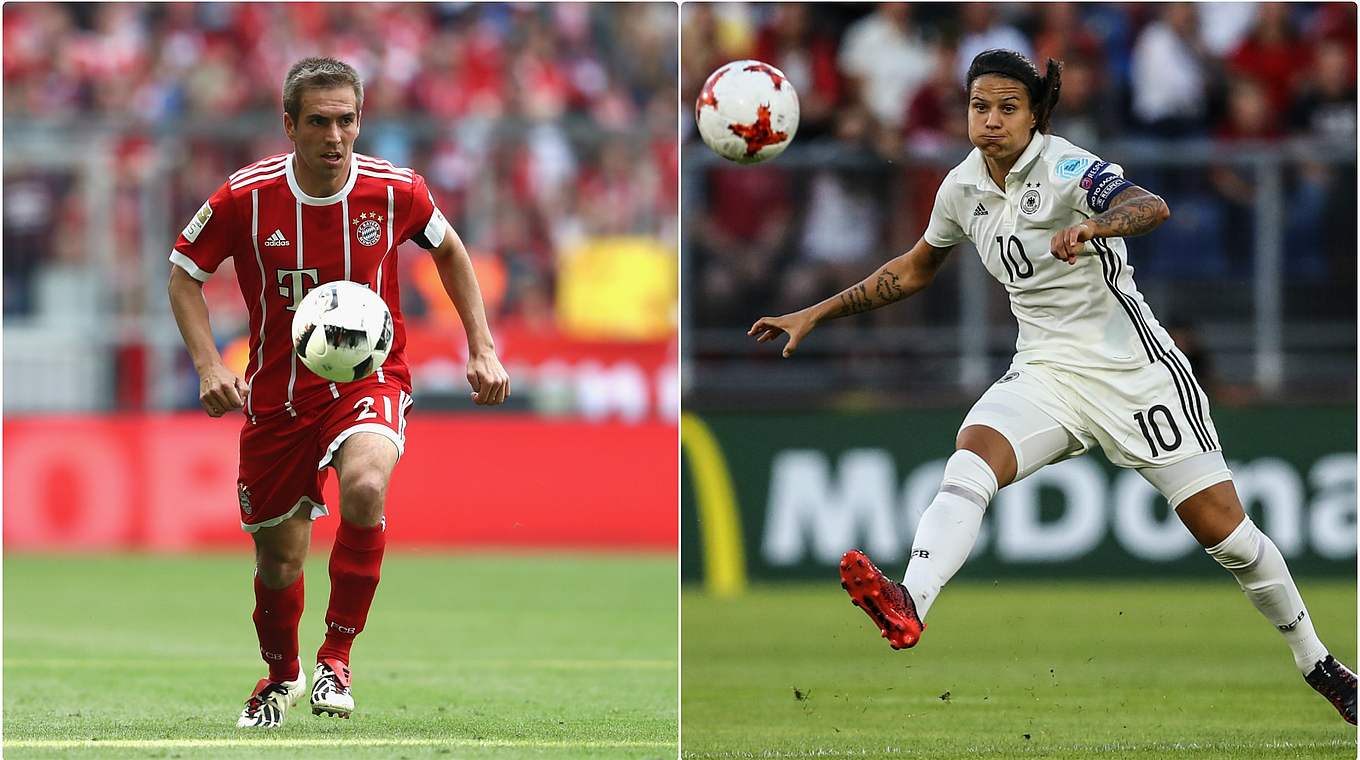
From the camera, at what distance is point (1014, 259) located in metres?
7.00

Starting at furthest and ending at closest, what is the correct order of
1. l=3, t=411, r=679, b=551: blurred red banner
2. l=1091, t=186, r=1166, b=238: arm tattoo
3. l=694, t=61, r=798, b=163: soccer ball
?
l=3, t=411, r=679, b=551: blurred red banner, l=694, t=61, r=798, b=163: soccer ball, l=1091, t=186, r=1166, b=238: arm tattoo

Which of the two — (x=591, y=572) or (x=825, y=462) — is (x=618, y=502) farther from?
(x=825, y=462)

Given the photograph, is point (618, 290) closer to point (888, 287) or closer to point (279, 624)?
point (888, 287)

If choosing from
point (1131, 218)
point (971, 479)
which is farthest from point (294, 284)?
point (1131, 218)

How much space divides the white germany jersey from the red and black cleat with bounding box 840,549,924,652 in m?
1.33

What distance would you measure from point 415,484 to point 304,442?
30.2 ft

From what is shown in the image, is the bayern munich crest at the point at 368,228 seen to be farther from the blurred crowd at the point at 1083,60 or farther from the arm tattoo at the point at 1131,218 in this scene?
the blurred crowd at the point at 1083,60

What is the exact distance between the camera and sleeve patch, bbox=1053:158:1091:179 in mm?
6781

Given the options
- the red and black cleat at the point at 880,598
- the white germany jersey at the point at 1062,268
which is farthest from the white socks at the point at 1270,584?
the red and black cleat at the point at 880,598

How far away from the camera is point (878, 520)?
13.6 meters

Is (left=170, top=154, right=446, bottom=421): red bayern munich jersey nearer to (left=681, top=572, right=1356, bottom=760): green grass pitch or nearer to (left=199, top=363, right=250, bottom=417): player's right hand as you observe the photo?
(left=199, top=363, right=250, bottom=417): player's right hand

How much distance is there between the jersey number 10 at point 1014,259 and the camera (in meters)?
6.96

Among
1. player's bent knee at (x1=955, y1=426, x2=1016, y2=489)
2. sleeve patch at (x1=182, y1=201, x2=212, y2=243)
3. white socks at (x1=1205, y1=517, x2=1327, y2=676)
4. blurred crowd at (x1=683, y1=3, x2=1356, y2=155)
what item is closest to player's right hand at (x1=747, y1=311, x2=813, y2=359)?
player's bent knee at (x1=955, y1=426, x2=1016, y2=489)

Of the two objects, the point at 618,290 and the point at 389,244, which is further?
the point at 618,290
